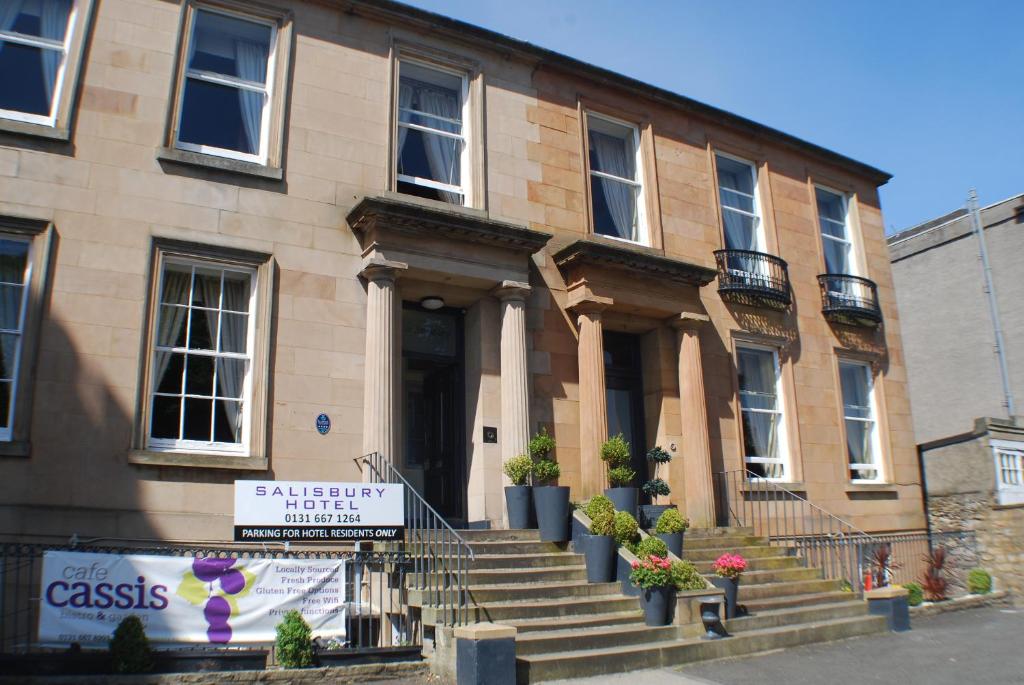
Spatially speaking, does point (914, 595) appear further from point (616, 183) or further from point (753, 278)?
point (616, 183)

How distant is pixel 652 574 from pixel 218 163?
7732 mm

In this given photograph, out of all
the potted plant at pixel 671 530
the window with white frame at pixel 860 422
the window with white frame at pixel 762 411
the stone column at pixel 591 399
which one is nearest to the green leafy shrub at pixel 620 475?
the stone column at pixel 591 399

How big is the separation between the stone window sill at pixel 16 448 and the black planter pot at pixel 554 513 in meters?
6.17

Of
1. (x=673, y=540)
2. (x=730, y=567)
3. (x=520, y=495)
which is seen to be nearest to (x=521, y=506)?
(x=520, y=495)

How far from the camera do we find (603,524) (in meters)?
10.5

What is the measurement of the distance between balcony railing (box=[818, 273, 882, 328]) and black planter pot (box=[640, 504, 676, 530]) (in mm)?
6833

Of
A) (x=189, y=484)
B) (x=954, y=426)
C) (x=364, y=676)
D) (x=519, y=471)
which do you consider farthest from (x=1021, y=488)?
(x=189, y=484)

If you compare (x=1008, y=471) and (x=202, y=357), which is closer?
(x=202, y=357)

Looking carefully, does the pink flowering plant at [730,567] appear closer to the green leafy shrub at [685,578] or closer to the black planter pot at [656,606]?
the green leafy shrub at [685,578]

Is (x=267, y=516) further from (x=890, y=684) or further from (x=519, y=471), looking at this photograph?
(x=890, y=684)

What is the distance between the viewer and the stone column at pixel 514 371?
12156 mm

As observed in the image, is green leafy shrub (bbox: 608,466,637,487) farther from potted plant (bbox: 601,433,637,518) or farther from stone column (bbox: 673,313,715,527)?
stone column (bbox: 673,313,715,527)

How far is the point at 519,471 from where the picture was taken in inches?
454

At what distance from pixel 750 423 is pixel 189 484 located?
10.1m
